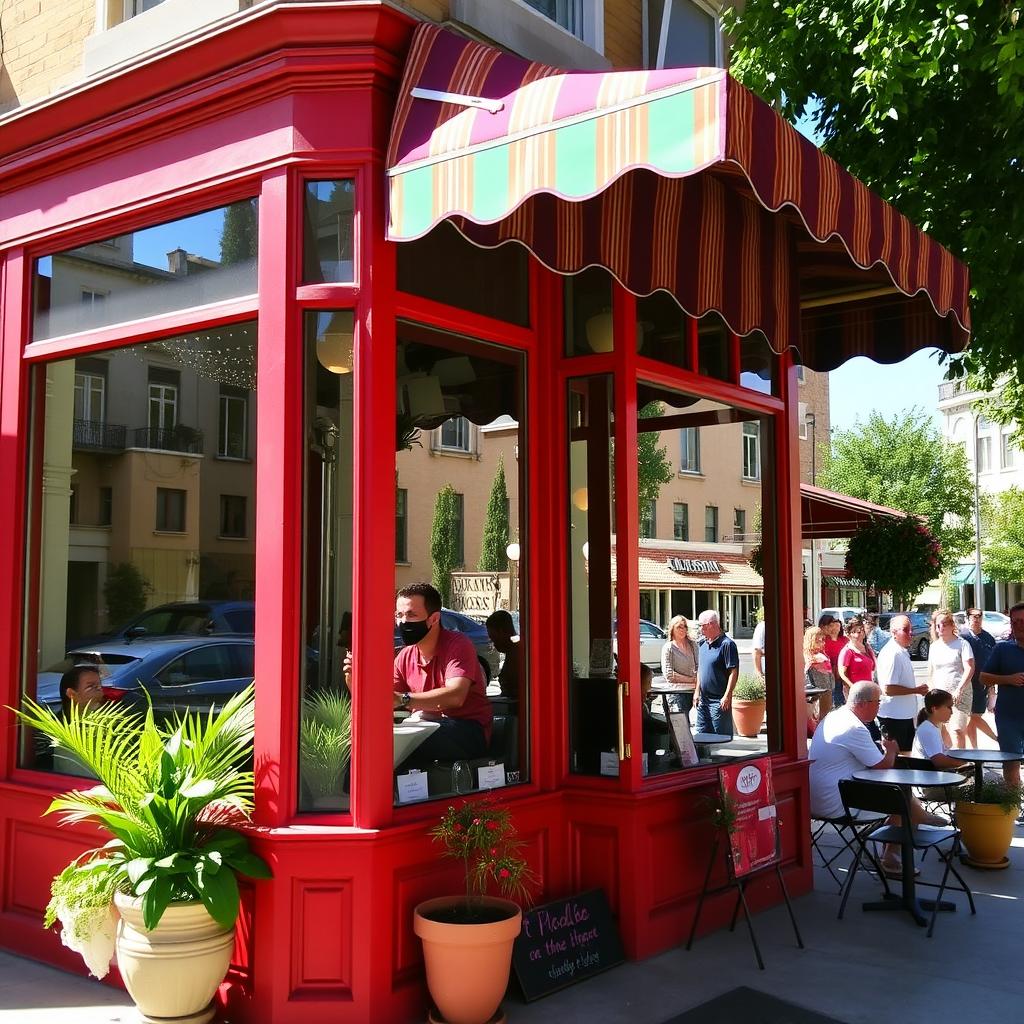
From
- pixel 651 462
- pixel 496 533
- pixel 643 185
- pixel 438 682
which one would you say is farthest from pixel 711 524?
pixel 643 185

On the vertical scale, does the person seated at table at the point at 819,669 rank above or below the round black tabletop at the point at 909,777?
above

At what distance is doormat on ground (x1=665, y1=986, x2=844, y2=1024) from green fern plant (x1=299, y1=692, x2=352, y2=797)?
1824 millimetres

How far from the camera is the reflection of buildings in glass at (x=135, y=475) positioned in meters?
5.73

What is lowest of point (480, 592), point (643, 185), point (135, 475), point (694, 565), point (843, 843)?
point (843, 843)

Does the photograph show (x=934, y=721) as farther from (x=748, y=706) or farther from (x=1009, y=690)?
(x=748, y=706)

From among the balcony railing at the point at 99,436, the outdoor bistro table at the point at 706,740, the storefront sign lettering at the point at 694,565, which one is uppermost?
the balcony railing at the point at 99,436

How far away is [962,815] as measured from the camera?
304 inches

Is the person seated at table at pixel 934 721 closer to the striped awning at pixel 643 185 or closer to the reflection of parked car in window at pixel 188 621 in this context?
the striped awning at pixel 643 185

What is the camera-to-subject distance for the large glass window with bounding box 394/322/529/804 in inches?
210

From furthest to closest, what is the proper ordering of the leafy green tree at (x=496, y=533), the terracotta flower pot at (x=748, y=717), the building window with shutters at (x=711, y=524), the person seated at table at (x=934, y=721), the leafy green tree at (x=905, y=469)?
1. the leafy green tree at (x=905, y=469)
2. the person seated at table at (x=934, y=721)
3. the terracotta flower pot at (x=748, y=717)
4. the building window with shutters at (x=711, y=524)
5. the leafy green tree at (x=496, y=533)

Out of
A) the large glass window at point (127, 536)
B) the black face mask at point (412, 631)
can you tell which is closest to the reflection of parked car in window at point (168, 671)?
the large glass window at point (127, 536)

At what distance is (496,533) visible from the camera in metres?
5.83

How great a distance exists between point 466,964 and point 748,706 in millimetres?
3156

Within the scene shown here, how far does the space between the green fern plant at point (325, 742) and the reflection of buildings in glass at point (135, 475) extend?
1.12 meters
